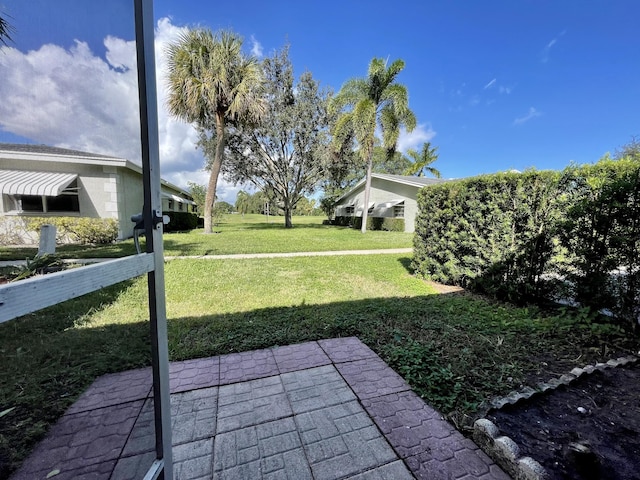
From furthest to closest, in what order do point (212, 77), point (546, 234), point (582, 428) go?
point (212, 77) < point (546, 234) < point (582, 428)

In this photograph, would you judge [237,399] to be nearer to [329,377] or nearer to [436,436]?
[329,377]

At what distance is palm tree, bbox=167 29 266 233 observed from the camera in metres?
12.8

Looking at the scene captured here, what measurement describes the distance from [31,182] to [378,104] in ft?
54.4

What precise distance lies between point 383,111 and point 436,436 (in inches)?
619

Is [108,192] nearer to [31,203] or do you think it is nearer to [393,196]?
[31,203]

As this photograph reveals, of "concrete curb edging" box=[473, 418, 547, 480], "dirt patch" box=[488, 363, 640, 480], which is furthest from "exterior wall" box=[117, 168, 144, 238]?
"dirt patch" box=[488, 363, 640, 480]

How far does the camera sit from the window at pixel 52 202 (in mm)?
785

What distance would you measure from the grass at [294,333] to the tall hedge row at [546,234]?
44 centimetres

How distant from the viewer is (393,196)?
67.8 feet

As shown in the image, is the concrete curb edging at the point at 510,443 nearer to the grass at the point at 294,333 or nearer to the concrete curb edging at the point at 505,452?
the concrete curb edging at the point at 505,452

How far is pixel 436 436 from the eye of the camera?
1843 mm

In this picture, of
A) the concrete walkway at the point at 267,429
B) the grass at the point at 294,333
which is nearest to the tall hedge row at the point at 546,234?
the grass at the point at 294,333

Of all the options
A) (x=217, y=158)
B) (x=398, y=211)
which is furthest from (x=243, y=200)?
(x=217, y=158)

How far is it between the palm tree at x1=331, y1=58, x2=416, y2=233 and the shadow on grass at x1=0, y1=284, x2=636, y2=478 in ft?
39.6
